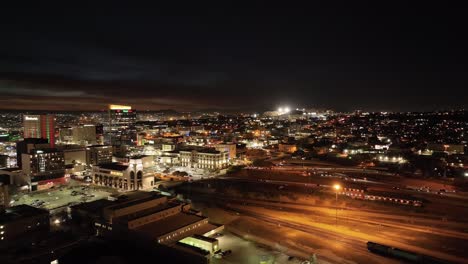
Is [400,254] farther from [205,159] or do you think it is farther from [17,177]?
[17,177]

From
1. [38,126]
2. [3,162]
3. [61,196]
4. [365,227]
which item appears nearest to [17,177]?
[61,196]

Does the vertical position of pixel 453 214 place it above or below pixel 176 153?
below

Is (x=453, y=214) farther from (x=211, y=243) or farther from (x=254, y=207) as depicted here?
(x=211, y=243)

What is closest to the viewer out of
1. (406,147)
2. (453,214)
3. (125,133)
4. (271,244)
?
(271,244)

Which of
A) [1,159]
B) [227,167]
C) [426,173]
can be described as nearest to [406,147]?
[426,173]

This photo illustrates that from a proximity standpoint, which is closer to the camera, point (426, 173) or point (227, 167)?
point (426, 173)

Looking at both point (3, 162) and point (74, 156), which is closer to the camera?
point (3, 162)

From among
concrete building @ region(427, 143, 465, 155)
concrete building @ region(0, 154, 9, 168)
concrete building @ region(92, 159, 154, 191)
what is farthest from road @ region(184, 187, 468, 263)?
concrete building @ region(0, 154, 9, 168)
